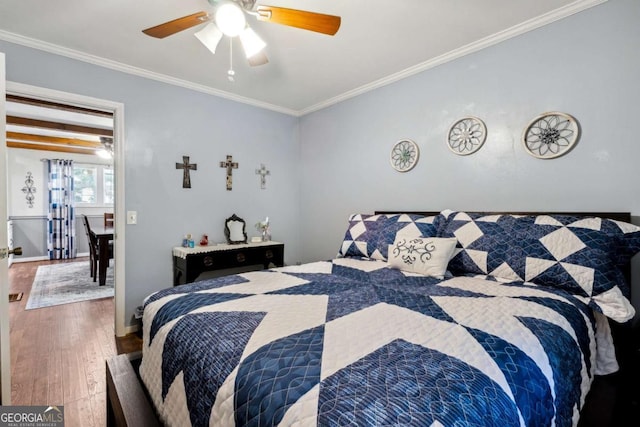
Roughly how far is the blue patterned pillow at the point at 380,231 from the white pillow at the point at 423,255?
17cm

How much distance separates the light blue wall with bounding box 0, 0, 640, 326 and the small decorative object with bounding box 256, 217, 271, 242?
0.11 meters

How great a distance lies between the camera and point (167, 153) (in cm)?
294

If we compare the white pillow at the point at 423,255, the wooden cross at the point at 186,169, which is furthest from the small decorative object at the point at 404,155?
the wooden cross at the point at 186,169

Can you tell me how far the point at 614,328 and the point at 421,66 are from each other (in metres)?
2.28

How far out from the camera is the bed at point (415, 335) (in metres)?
0.69

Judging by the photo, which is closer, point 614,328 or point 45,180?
point 614,328

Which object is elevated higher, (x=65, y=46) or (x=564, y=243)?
(x=65, y=46)

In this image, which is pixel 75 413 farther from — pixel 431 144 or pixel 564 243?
pixel 431 144

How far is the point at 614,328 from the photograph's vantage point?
1.62 m

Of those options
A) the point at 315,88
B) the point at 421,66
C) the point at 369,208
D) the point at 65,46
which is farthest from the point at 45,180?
the point at 421,66

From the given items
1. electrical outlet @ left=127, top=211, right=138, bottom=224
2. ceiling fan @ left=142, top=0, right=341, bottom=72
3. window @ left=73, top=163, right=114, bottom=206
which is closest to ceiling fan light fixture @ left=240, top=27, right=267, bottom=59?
ceiling fan @ left=142, top=0, right=341, bottom=72

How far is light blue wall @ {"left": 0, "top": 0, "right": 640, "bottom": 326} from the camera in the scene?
5.96 ft

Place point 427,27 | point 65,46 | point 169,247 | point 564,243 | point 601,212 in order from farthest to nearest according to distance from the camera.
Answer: point 169,247 → point 65,46 → point 427,27 → point 601,212 → point 564,243

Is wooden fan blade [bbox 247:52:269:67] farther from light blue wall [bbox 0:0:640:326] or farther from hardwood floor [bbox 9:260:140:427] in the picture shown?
hardwood floor [bbox 9:260:140:427]
